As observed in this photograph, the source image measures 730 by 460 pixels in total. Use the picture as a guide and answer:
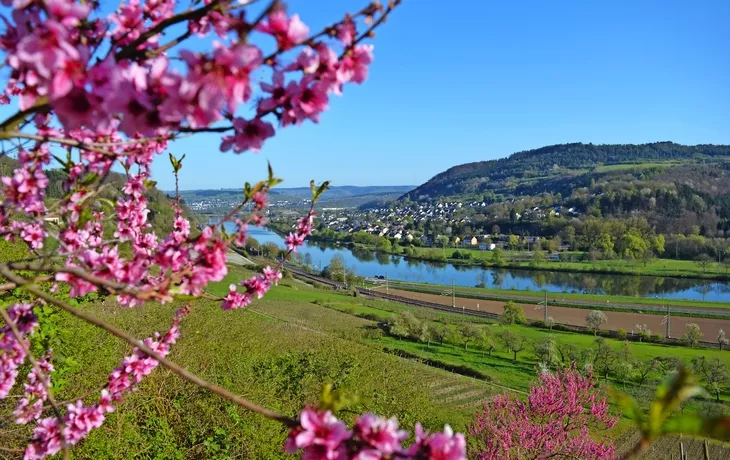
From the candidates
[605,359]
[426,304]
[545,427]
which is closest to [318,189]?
[545,427]

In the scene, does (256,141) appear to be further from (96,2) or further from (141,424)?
(141,424)

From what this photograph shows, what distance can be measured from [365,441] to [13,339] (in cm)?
149

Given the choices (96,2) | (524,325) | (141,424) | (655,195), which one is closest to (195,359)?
(141,424)

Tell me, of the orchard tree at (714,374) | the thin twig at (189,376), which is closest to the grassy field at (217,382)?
the thin twig at (189,376)

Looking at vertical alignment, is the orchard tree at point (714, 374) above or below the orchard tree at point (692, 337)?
above

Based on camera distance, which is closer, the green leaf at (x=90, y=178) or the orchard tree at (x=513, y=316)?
the green leaf at (x=90, y=178)

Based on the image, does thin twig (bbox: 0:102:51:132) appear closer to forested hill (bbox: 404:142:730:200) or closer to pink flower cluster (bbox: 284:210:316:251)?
pink flower cluster (bbox: 284:210:316:251)

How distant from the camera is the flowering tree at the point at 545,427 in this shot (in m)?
9.15

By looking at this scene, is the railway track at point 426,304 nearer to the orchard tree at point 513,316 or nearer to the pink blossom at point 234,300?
the orchard tree at point 513,316

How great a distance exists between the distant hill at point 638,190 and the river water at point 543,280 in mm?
34692

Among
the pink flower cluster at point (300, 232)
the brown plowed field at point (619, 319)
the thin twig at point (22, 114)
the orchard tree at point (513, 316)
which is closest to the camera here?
the thin twig at point (22, 114)

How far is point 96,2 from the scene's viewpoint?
1529mm

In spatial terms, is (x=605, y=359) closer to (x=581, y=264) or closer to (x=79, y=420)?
(x=79, y=420)

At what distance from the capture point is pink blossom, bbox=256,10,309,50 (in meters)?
1.18
